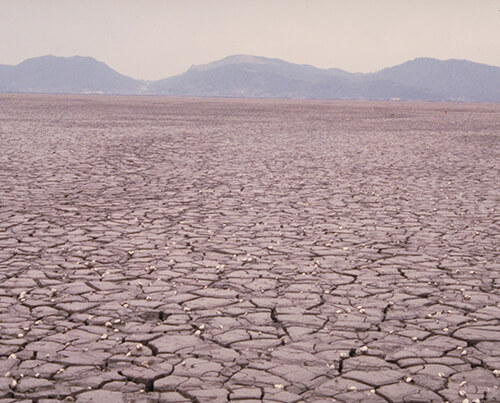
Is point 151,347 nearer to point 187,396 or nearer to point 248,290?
point 187,396

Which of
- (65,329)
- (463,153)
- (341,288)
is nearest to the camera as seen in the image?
(65,329)

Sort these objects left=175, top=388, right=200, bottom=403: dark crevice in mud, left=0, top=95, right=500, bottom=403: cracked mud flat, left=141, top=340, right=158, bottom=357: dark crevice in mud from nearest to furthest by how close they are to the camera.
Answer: left=175, top=388, right=200, bottom=403: dark crevice in mud → left=0, top=95, right=500, bottom=403: cracked mud flat → left=141, top=340, right=158, bottom=357: dark crevice in mud

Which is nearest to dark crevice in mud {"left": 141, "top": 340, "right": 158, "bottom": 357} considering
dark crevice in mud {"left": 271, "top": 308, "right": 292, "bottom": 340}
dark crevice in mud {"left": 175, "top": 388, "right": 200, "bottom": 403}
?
dark crevice in mud {"left": 175, "top": 388, "right": 200, "bottom": 403}

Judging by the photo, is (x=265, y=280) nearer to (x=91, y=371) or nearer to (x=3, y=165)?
(x=91, y=371)

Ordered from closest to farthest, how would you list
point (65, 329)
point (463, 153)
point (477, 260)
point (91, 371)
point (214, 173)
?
point (91, 371)
point (65, 329)
point (477, 260)
point (214, 173)
point (463, 153)

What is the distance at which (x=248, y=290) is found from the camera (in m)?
4.65

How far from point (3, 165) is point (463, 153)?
1086 centimetres

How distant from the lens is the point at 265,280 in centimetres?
492

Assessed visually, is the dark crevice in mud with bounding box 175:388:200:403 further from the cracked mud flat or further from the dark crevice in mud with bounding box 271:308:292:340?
the dark crevice in mud with bounding box 271:308:292:340

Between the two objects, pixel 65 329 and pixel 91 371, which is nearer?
pixel 91 371

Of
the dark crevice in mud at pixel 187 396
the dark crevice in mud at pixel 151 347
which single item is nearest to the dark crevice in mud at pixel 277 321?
the dark crevice in mud at pixel 151 347

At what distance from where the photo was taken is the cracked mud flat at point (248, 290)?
124 inches

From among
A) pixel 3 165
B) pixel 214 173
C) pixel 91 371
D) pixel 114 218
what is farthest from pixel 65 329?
pixel 3 165

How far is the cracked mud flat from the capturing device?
3154mm
